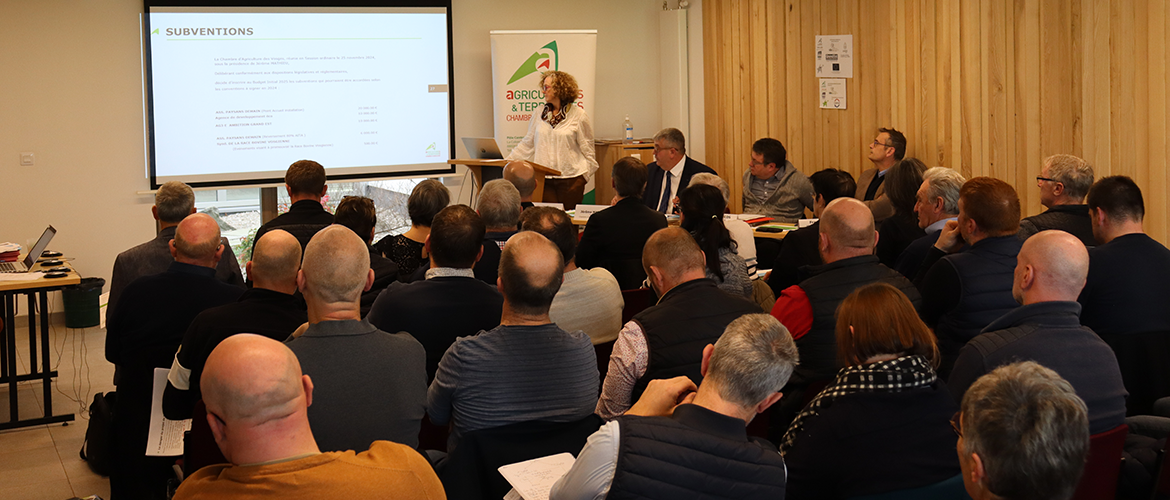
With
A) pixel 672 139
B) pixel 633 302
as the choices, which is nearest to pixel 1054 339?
pixel 633 302

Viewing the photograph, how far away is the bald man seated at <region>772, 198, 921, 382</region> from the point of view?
316 cm

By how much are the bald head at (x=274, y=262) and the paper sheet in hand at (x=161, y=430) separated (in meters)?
0.47

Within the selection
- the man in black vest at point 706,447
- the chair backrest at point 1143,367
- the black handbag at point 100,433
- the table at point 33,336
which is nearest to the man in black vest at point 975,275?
the chair backrest at point 1143,367

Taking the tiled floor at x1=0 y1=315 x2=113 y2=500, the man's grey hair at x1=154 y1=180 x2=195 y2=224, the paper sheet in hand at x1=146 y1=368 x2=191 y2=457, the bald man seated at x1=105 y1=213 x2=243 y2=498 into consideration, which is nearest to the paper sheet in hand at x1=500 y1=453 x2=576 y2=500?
the paper sheet in hand at x1=146 y1=368 x2=191 y2=457

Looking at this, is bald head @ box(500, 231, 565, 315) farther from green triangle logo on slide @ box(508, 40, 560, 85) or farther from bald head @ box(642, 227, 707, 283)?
green triangle logo on slide @ box(508, 40, 560, 85)

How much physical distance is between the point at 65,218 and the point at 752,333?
7560 millimetres

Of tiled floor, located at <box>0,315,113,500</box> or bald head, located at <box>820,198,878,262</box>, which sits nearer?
bald head, located at <box>820,198,878,262</box>

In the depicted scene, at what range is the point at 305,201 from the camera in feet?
16.0

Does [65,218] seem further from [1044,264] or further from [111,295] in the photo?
[1044,264]

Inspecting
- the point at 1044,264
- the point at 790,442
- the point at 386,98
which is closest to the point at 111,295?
the point at 790,442

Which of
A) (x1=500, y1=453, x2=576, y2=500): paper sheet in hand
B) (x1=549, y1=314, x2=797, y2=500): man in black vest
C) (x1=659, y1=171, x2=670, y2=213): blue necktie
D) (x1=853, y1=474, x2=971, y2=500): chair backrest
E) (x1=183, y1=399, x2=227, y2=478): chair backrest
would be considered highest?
(x1=659, y1=171, x2=670, y2=213): blue necktie

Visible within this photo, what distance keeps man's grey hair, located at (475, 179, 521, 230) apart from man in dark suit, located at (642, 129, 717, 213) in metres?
2.67

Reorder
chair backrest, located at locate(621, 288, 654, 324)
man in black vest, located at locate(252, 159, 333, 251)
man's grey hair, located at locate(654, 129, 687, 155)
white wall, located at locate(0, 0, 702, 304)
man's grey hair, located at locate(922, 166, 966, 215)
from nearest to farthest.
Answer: chair backrest, located at locate(621, 288, 654, 324) < man's grey hair, located at locate(922, 166, 966, 215) < man in black vest, located at locate(252, 159, 333, 251) < man's grey hair, located at locate(654, 129, 687, 155) < white wall, located at locate(0, 0, 702, 304)

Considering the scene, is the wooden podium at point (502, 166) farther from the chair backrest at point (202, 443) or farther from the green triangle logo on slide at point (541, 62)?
the chair backrest at point (202, 443)
